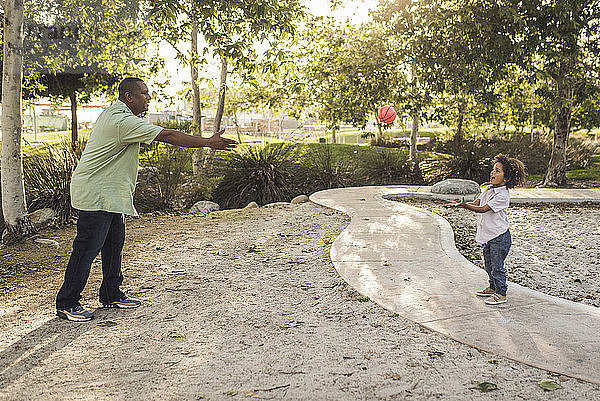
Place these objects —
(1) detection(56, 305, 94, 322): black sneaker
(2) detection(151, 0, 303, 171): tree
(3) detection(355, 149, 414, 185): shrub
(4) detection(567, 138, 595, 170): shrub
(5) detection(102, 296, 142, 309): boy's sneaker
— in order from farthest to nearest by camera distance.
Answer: (4) detection(567, 138, 595, 170): shrub < (3) detection(355, 149, 414, 185): shrub < (2) detection(151, 0, 303, 171): tree < (5) detection(102, 296, 142, 309): boy's sneaker < (1) detection(56, 305, 94, 322): black sneaker

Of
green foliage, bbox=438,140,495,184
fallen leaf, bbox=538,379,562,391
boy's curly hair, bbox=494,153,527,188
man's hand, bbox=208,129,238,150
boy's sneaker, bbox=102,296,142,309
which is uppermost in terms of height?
man's hand, bbox=208,129,238,150

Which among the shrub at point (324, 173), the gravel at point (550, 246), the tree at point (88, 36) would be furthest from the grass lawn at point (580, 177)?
the tree at point (88, 36)

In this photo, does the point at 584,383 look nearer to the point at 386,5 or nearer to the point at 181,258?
the point at 181,258

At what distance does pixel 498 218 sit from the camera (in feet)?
14.1

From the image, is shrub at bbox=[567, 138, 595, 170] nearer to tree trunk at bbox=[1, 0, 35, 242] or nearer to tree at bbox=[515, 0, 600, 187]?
tree at bbox=[515, 0, 600, 187]

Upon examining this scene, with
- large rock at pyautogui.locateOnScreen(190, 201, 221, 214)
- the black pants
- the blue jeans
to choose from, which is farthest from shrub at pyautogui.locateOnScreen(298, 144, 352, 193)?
the black pants

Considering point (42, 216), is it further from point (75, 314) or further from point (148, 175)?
point (75, 314)

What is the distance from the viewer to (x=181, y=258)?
20.6ft

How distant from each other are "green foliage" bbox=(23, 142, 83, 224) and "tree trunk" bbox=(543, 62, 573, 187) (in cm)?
1029

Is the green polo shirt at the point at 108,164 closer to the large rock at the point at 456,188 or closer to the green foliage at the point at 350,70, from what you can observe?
the large rock at the point at 456,188

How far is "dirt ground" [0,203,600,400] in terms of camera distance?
9.95 feet

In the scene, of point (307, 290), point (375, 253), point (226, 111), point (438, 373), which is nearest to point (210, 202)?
point (375, 253)

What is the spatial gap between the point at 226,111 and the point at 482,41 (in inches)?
653

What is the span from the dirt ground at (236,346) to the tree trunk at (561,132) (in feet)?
30.8
